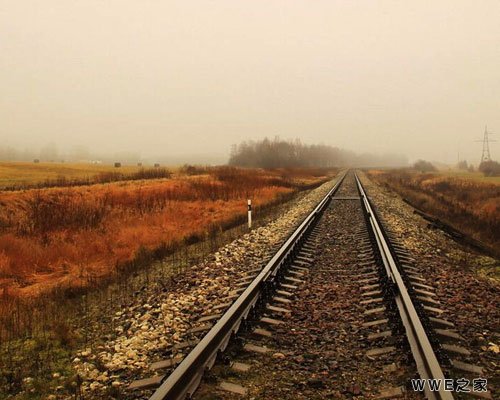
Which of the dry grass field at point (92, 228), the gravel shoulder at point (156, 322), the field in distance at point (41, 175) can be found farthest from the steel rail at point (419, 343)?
the field in distance at point (41, 175)

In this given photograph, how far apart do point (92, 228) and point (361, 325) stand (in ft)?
36.9

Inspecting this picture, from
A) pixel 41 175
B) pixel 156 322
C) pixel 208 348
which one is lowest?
pixel 156 322

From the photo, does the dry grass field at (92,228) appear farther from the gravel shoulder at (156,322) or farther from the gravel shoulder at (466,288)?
the gravel shoulder at (466,288)

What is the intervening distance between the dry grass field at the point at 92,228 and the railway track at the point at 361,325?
14.5ft

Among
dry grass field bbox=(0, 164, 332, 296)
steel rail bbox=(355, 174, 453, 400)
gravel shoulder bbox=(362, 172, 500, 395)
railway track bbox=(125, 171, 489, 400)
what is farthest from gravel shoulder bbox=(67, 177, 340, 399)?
gravel shoulder bbox=(362, 172, 500, 395)

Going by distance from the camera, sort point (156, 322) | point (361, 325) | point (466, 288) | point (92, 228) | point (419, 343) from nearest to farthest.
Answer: point (419, 343) → point (361, 325) → point (156, 322) → point (466, 288) → point (92, 228)

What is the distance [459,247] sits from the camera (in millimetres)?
10766

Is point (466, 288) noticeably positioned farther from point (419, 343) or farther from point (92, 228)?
point (92, 228)

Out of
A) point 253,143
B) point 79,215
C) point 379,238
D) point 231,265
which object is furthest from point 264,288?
point 253,143

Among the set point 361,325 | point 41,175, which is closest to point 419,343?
point 361,325

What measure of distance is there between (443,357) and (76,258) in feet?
31.1

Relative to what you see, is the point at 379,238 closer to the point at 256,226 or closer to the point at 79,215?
the point at 256,226

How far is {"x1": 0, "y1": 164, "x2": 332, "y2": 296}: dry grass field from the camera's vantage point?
9852 mm

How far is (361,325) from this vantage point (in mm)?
5055
